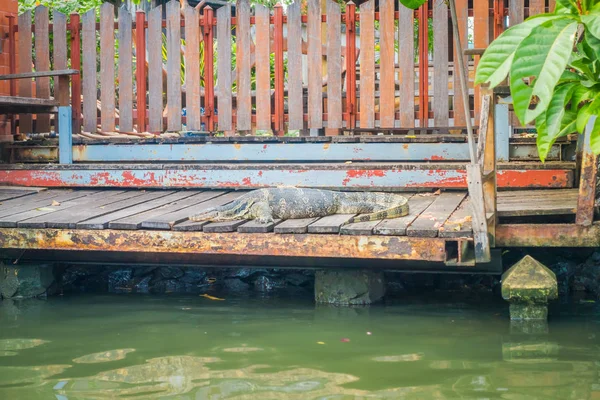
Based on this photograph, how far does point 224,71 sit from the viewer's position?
25.8 feet

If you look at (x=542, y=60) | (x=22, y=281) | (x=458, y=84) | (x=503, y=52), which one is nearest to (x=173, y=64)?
(x=22, y=281)

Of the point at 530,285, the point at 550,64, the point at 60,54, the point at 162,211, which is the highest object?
the point at 60,54

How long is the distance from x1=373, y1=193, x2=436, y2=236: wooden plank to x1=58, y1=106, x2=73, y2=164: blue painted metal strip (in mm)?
3537

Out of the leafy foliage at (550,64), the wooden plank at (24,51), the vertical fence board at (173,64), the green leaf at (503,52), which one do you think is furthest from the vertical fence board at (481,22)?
the green leaf at (503,52)

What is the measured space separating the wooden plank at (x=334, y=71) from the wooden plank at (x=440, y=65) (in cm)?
92

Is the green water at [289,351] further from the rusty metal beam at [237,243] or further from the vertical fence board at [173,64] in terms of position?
the vertical fence board at [173,64]

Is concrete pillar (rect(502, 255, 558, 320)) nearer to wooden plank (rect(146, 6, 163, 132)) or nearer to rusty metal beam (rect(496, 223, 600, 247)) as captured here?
rusty metal beam (rect(496, 223, 600, 247))

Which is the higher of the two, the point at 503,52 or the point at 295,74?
the point at 295,74

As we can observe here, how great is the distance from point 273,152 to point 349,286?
1847 mm

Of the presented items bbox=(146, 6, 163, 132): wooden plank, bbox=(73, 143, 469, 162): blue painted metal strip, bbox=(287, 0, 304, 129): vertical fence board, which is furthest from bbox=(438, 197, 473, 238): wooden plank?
bbox=(146, 6, 163, 132): wooden plank

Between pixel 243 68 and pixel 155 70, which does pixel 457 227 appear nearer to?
pixel 243 68

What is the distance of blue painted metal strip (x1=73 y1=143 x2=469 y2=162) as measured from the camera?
7223 millimetres

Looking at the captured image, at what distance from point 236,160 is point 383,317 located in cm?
254

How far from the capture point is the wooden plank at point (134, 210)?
19.2ft
